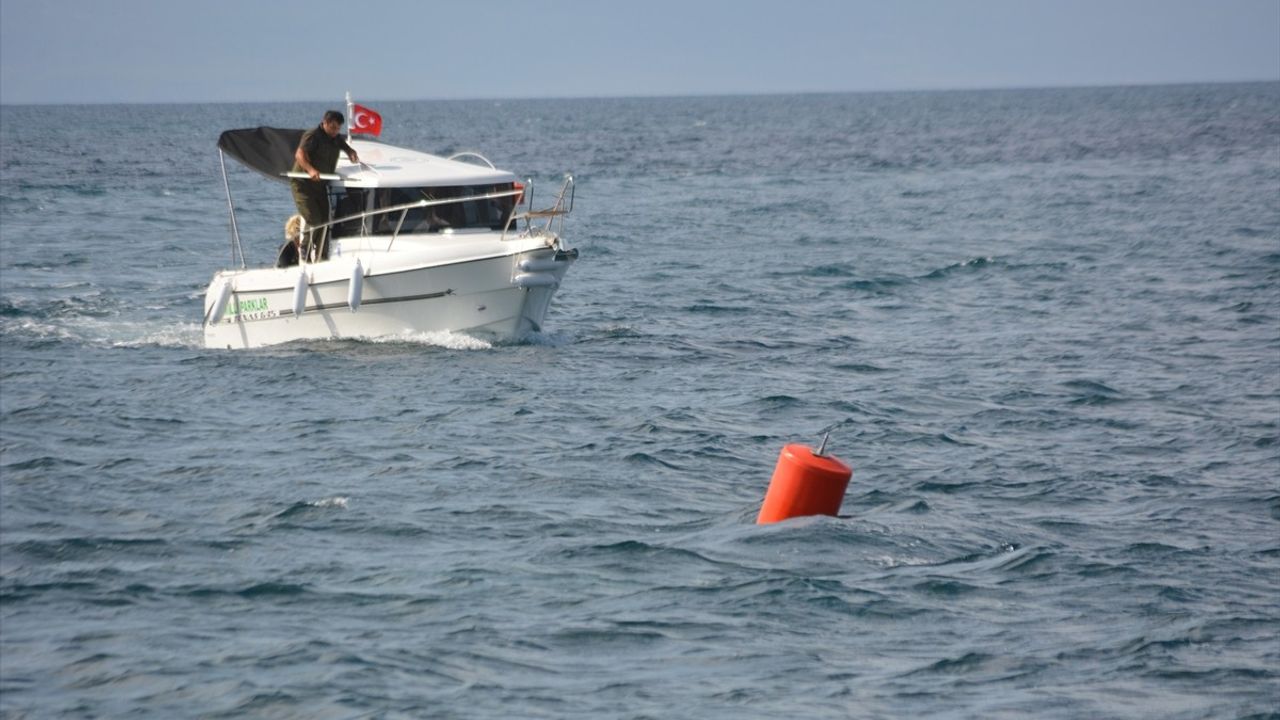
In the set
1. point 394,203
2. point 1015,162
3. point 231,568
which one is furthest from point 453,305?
point 1015,162

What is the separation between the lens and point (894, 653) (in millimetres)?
9203

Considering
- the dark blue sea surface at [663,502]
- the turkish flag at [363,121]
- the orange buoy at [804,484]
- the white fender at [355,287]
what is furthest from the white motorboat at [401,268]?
the orange buoy at [804,484]

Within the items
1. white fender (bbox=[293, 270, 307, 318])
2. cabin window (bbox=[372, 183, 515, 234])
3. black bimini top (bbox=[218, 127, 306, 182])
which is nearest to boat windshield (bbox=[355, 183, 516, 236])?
cabin window (bbox=[372, 183, 515, 234])

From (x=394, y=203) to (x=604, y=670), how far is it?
11.0m

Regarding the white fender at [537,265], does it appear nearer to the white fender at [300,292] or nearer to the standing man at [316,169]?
the standing man at [316,169]

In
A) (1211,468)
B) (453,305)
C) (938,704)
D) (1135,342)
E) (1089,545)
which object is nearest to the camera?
(938,704)

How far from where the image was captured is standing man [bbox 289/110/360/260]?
60.5 feet

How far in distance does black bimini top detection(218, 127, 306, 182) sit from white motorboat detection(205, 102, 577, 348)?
4cm

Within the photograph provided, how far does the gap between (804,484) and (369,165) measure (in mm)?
9656

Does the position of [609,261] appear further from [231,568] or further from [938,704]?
[938,704]

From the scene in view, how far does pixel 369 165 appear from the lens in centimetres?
1903

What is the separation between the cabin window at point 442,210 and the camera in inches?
736

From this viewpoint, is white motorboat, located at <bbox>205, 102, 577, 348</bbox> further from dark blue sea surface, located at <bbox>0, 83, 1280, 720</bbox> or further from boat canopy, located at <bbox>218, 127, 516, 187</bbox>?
dark blue sea surface, located at <bbox>0, 83, 1280, 720</bbox>

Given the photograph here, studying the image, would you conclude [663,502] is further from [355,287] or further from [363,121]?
[363,121]
